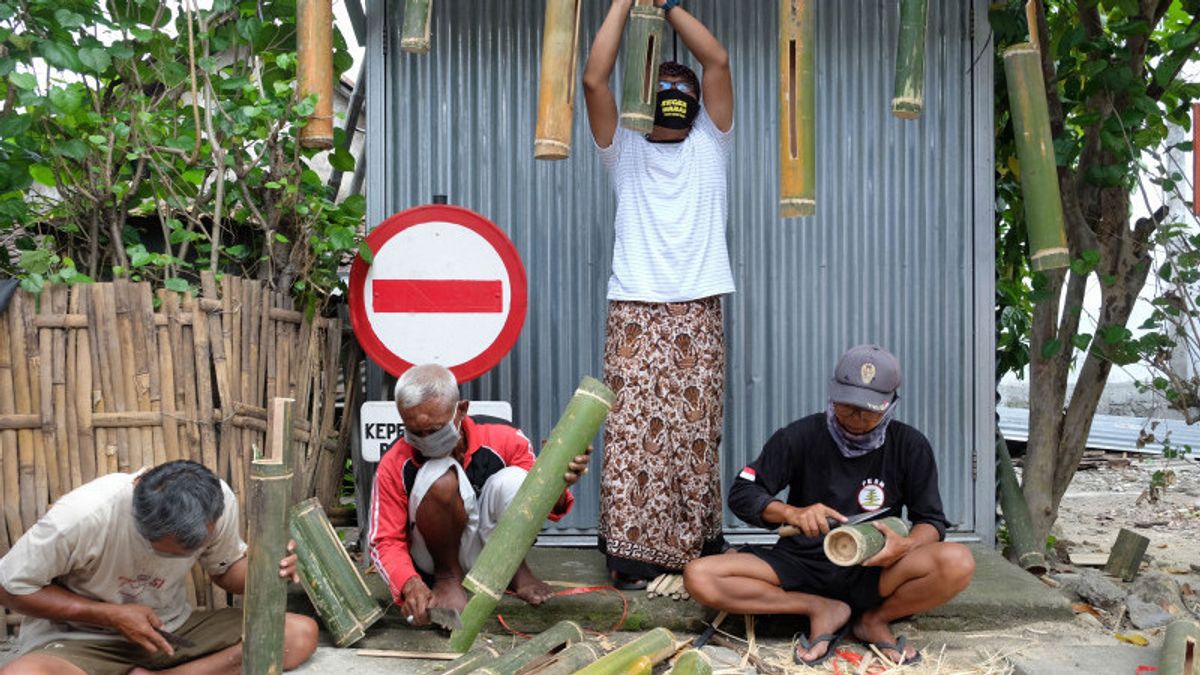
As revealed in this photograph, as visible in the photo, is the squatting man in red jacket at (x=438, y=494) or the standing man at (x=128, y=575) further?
the squatting man in red jacket at (x=438, y=494)

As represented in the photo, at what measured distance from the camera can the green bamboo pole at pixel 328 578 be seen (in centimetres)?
423

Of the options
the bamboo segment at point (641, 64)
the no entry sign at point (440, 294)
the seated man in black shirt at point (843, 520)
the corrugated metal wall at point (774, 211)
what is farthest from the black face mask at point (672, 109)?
the bamboo segment at point (641, 64)

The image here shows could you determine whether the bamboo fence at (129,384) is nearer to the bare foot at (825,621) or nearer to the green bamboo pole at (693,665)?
the green bamboo pole at (693,665)

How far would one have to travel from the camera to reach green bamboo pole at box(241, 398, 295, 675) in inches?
119

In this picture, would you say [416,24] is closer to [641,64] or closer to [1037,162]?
[641,64]

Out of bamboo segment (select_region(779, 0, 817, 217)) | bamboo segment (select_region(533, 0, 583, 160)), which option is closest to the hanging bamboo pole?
bamboo segment (select_region(533, 0, 583, 160))

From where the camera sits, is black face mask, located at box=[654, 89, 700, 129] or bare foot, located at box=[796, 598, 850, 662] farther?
black face mask, located at box=[654, 89, 700, 129]

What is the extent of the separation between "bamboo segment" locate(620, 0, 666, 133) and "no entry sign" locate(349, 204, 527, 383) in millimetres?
1280

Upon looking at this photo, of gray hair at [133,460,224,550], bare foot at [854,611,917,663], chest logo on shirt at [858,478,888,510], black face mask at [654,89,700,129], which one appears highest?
black face mask at [654,89,700,129]

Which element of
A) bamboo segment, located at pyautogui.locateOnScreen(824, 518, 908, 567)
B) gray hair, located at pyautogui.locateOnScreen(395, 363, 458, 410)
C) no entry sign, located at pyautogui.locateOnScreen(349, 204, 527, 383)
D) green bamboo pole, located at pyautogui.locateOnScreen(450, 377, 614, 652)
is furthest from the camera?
no entry sign, located at pyautogui.locateOnScreen(349, 204, 527, 383)

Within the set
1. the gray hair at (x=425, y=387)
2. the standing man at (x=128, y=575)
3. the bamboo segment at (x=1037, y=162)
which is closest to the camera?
the bamboo segment at (x=1037, y=162)

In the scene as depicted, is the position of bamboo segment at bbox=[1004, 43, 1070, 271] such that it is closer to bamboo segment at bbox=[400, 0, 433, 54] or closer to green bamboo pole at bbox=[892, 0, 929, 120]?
green bamboo pole at bbox=[892, 0, 929, 120]

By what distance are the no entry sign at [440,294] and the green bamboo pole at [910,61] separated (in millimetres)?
1730

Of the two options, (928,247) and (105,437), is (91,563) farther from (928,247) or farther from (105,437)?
(928,247)
